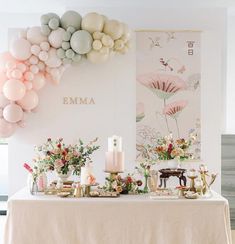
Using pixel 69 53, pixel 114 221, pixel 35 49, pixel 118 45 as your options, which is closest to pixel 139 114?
pixel 118 45

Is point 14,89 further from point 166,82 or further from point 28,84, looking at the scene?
point 166,82

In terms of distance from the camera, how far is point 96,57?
175 inches

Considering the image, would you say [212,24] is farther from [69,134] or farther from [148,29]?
[69,134]

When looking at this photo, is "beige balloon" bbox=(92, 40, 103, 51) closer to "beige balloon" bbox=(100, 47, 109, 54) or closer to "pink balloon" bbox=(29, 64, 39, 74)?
"beige balloon" bbox=(100, 47, 109, 54)

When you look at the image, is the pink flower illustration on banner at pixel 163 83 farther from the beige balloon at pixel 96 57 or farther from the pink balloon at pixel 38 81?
the pink balloon at pixel 38 81

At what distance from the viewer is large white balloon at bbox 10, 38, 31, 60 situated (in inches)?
172

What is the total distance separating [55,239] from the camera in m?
3.49

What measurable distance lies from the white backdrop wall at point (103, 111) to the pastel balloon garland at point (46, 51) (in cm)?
30

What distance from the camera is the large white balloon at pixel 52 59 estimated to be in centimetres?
441

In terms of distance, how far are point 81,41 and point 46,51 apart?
1.19 ft

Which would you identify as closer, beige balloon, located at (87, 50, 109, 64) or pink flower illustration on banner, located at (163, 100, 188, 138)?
beige balloon, located at (87, 50, 109, 64)

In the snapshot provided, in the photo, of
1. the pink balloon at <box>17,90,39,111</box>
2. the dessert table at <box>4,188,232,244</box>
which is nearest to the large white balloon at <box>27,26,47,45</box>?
the pink balloon at <box>17,90,39,111</box>

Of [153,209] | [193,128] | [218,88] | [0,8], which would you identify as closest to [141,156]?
[193,128]

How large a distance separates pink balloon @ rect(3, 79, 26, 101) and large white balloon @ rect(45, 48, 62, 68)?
1.07 feet
